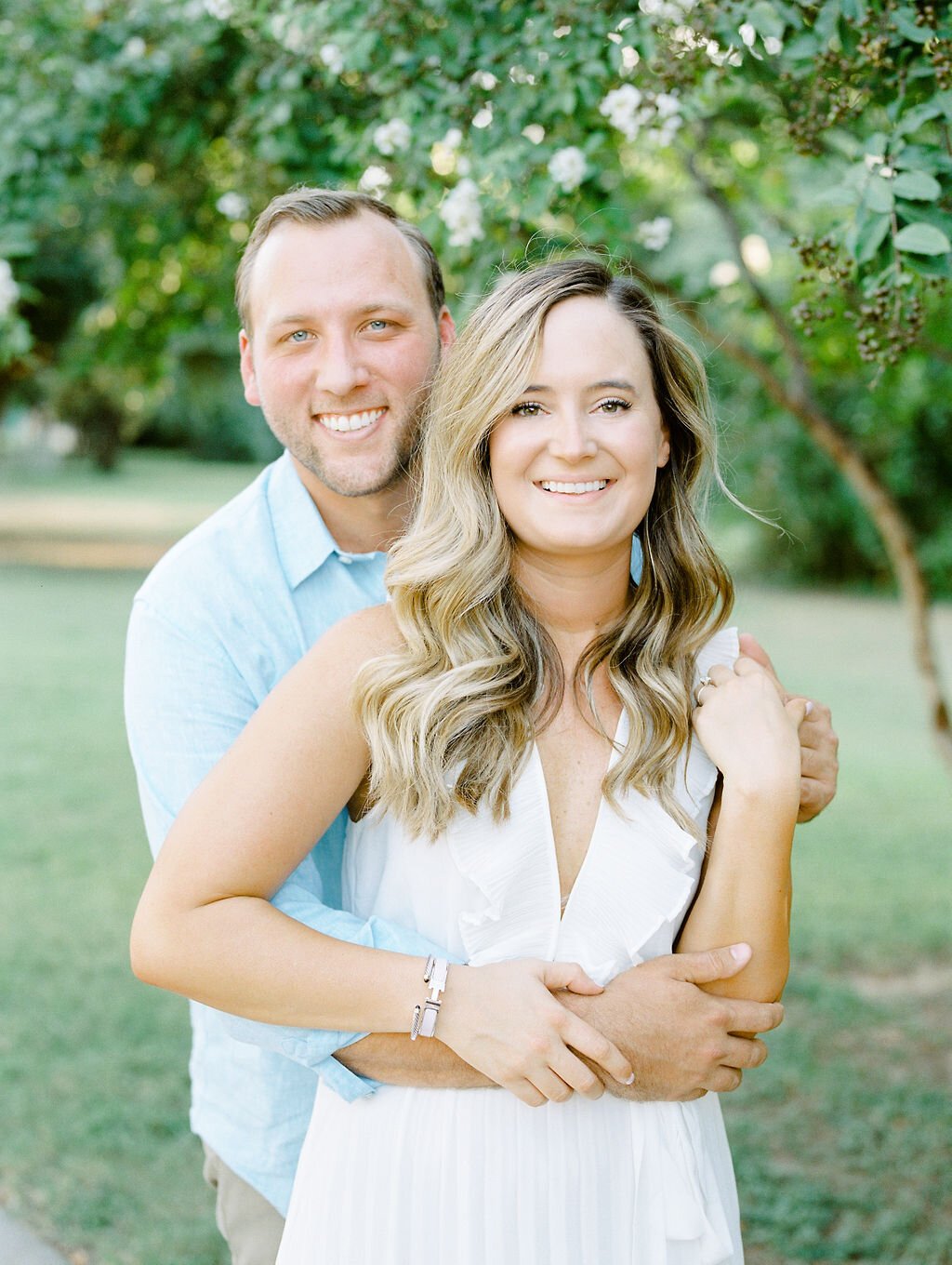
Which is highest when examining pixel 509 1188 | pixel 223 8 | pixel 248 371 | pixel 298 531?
pixel 223 8

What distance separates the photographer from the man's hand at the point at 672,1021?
77.0 inches

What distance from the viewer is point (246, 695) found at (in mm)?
2232

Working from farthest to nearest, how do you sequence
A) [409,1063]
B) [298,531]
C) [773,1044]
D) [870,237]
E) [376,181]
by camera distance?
[773,1044] < [376,181] < [298,531] < [870,237] < [409,1063]

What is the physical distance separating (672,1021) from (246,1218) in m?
1.04

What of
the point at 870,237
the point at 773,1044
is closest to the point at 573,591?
the point at 870,237

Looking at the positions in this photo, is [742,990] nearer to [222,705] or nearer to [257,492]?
[222,705]

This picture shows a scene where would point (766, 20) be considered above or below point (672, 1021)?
above

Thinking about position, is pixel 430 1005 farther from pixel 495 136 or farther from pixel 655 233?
pixel 655 233

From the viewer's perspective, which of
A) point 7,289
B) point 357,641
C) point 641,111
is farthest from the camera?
point 7,289

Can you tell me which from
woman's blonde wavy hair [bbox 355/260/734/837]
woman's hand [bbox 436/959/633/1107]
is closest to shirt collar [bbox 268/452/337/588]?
woman's blonde wavy hair [bbox 355/260/734/837]

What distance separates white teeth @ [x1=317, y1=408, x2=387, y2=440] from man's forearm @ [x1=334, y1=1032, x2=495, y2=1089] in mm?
1141

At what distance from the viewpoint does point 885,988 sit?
235 inches

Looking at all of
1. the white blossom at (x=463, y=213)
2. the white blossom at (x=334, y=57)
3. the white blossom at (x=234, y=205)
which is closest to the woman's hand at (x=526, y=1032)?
the white blossom at (x=463, y=213)

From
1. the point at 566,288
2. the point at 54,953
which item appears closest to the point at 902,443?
the point at 54,953
